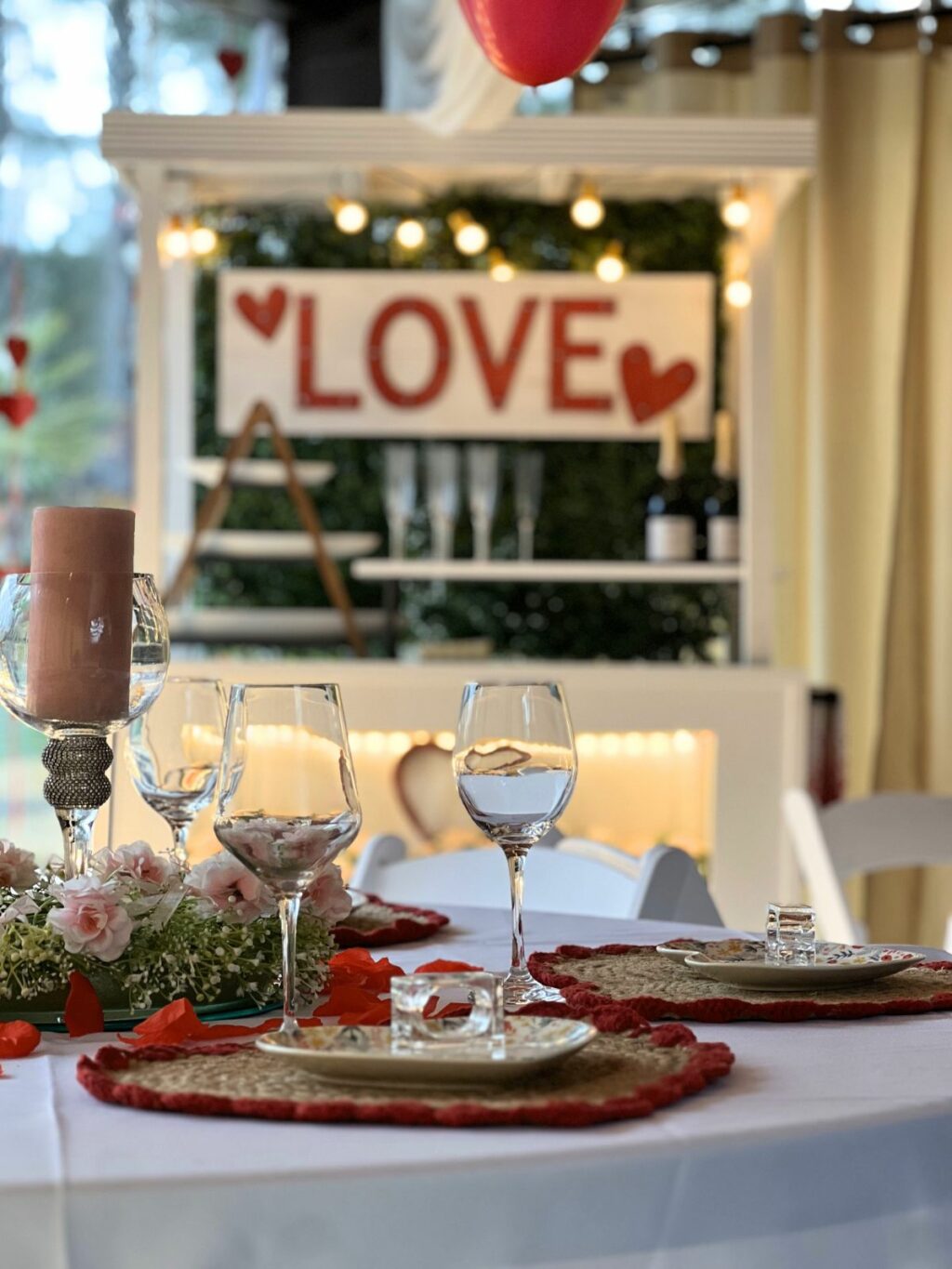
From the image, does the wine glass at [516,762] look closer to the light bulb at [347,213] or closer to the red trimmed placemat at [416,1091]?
the red trimmed placemat at [416,1091]

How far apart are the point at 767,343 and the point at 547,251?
32.4 inches

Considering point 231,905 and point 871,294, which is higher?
point 871,294

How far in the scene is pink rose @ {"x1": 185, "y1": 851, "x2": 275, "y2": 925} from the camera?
110 cm

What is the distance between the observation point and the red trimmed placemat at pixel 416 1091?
2.68ft

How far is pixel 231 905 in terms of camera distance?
111cm

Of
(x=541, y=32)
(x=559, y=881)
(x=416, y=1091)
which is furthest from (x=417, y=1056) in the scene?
(x=541, y=32)

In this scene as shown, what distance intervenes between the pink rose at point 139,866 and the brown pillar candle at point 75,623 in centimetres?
13

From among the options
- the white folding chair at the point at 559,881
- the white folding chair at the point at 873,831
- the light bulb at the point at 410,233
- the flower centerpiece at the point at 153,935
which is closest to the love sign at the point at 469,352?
the light bulb at the point at 410,233

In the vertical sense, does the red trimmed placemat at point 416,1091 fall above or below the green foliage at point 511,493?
below

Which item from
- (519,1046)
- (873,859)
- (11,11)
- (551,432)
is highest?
(11,11)

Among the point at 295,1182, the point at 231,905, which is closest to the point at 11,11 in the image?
the point at 231,905

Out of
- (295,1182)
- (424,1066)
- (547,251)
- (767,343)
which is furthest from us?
(547,251)

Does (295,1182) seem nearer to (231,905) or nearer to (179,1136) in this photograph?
(179,1136)

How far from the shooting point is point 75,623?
118 cm
